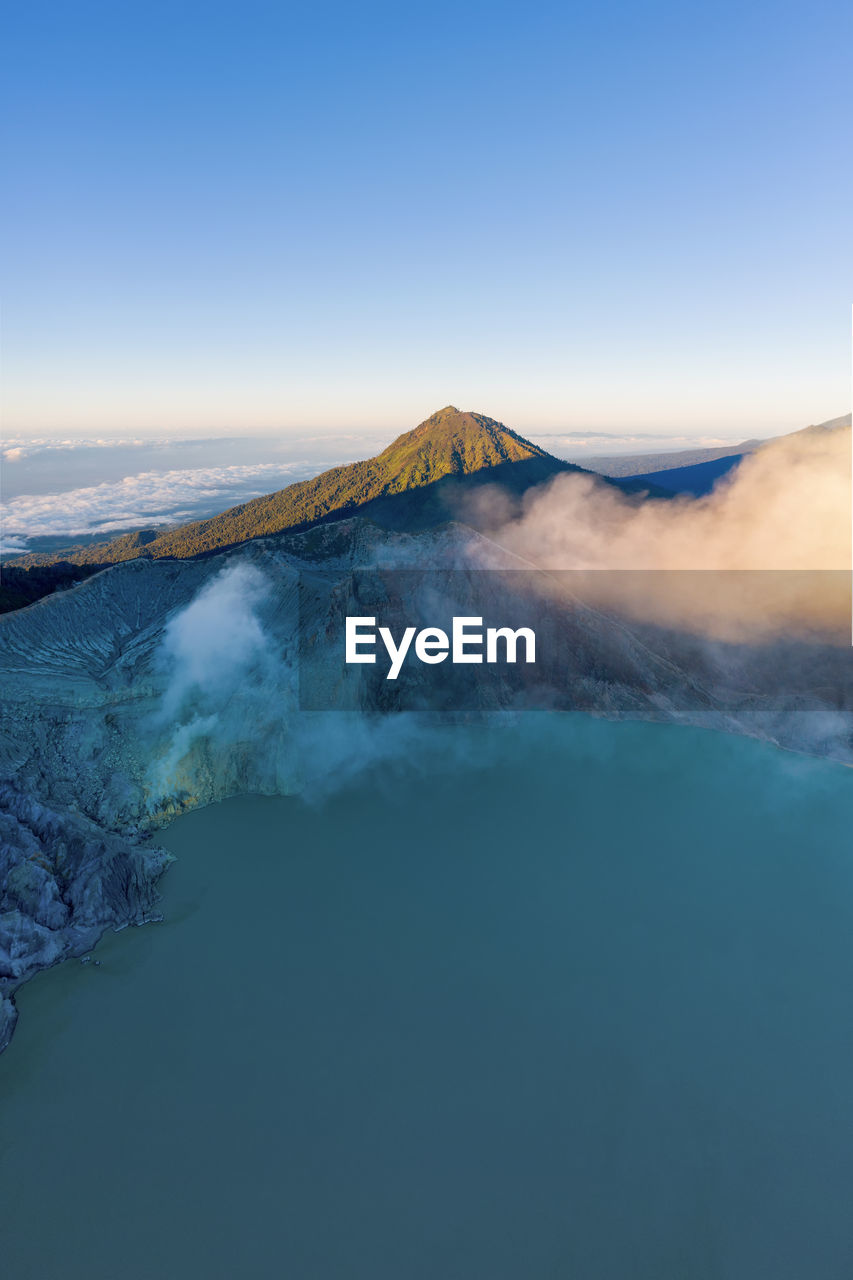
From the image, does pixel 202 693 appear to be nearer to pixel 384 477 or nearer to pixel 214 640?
pixel 214 640

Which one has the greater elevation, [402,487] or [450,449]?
[450,449]

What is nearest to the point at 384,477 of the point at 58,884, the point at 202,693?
the point at 202,693

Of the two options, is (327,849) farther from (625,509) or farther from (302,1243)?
(625,509)

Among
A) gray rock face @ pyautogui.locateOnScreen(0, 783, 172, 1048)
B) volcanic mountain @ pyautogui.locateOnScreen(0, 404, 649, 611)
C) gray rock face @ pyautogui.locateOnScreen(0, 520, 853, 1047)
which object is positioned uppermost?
volcanic mountain @ pyautogui.locateOnScreen(0, 404, 649, 611)

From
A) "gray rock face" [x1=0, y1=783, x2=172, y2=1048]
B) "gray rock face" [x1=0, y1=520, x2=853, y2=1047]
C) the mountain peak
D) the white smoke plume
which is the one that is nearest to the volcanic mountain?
the mountain peak

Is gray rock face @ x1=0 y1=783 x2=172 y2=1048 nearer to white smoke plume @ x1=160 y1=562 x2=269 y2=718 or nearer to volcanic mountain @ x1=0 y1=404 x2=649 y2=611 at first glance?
white smoke plume @ x1=160 y1=562 x2=269 y2=718

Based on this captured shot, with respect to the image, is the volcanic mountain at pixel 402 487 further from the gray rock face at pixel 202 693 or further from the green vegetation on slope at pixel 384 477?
the gray rock face at pixel 202 693

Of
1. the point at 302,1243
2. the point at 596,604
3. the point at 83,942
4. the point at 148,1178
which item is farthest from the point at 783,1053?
the point at 596,604
